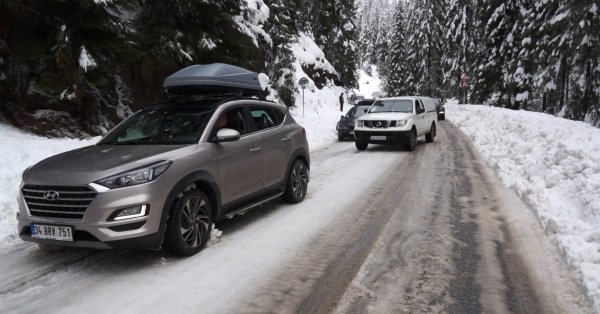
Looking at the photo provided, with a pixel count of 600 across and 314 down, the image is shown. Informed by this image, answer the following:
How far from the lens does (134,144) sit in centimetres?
540

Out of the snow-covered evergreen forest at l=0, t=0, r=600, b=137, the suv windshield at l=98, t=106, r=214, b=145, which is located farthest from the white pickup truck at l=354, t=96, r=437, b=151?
the suv windshield at l=98, t=106, r=214, b=145

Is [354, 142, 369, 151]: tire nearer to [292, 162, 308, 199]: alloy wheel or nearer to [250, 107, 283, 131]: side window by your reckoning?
[292, 162, 308, 199]: alloy wheel

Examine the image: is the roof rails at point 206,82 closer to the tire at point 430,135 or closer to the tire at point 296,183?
the tire at point 296,183

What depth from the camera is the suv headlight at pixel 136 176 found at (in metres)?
4.32

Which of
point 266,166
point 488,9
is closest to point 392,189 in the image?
point 266,166

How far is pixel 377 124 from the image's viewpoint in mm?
14836

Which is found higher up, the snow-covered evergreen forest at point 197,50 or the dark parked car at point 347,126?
the snow-covered evergreen forest at point 197,50

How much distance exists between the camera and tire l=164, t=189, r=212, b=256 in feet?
15.5

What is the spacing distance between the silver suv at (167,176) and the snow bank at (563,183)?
391 centimetres

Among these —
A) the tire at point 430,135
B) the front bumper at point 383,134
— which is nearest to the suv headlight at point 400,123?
the front bumper at point 383,134

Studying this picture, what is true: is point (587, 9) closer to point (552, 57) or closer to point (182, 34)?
point (552, 57)

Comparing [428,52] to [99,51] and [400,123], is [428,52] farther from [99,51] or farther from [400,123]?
[99,51]

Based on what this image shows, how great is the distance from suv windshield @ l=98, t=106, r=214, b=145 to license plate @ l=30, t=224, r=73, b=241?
1430 millimetres

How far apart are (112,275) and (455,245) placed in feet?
12.7
